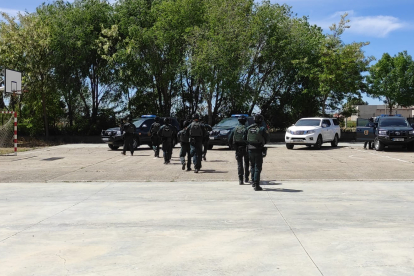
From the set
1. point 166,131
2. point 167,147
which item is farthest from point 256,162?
point 167,147

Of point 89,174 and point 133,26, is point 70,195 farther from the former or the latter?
point 133,26

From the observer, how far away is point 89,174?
1452 cm

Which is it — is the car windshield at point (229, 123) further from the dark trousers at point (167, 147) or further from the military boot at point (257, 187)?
the military boot at point (257, 187)

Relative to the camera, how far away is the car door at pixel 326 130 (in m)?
26.8

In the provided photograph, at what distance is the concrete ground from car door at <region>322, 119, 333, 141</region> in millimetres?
12996

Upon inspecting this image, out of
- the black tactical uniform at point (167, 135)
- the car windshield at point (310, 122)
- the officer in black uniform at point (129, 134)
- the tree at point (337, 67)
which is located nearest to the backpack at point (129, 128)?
the officer in black uniform at point (129, 134)

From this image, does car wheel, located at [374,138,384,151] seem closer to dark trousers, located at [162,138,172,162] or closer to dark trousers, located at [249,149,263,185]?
dark trousers, located at [162,138,172,162]

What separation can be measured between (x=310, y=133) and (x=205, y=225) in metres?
19.0

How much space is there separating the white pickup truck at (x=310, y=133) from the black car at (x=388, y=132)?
1861mm

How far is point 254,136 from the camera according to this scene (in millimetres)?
11227

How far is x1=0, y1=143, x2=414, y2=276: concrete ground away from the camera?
5402 mm

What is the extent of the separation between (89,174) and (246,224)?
799 cm

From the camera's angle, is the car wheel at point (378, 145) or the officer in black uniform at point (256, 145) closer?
the officer in black uniform at point (256, 145)

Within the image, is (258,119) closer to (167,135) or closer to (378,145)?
(167,135)
